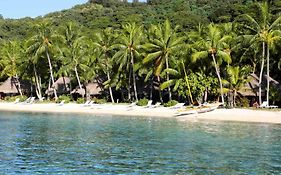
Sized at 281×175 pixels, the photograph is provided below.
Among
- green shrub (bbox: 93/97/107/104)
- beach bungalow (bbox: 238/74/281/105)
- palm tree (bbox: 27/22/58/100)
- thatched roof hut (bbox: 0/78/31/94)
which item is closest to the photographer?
beach bungalow (bbox: 238/74/281/105)

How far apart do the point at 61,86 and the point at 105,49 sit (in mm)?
12069

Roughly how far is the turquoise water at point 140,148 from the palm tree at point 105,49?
16370 millimetres

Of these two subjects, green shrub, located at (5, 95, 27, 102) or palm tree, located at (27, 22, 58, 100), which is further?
green shrub, located at (5, 95, 27, 102)

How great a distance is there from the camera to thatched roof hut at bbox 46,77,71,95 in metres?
56.7

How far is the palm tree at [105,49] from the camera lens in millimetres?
48156

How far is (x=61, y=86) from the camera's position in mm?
57938

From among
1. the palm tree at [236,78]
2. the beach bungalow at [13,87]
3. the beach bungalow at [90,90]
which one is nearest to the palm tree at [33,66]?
the beach bungalow at [13,87]

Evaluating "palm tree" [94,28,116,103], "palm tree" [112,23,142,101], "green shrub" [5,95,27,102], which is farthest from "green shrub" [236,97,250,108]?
"green shrub" [5,95,27,102]

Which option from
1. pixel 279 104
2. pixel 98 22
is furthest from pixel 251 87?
pixel 98 22

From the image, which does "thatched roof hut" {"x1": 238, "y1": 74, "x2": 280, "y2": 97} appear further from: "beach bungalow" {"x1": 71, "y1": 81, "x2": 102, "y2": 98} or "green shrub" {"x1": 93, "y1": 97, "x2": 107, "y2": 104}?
"beach bungalow" {"x1": 71, "y1": 81, "x2": 102, "y2": 98}

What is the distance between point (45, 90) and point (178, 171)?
48.0 meters

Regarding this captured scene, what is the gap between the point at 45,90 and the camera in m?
61.3

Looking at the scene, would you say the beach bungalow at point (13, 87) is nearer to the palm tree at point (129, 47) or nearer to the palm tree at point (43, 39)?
the palm tree at point (43, 39)

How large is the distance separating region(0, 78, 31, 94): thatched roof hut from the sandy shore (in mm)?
7828
